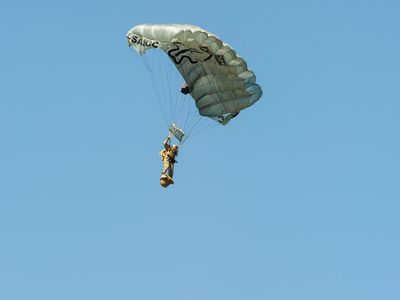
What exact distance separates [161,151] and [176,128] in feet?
5.03

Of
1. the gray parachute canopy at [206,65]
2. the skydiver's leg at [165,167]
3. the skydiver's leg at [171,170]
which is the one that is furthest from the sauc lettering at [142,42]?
the skydiver's leg at [171,170]

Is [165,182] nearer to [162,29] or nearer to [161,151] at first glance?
[161,151]

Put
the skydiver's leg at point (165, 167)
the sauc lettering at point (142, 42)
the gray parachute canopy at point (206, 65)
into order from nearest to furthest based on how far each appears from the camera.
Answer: the gray parachute canopy at point (206, 65), the sauc lettering at point (142, 42), the skydiver's leg at point (165, 167)

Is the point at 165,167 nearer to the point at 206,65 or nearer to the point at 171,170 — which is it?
the point at 171,170

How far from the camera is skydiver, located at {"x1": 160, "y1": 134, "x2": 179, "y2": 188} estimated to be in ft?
311

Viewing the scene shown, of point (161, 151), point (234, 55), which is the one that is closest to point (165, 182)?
point (161, 151)

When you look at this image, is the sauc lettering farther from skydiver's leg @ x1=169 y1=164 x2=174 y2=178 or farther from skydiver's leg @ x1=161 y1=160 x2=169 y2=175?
skydiver's leg @ x1=169 y1=164 x2=174 y2=178

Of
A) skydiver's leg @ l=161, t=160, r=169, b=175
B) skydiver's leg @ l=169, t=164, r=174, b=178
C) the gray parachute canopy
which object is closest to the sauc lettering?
the gray parachute canopy

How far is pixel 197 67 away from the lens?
95.8m

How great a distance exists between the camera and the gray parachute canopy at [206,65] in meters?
92.1

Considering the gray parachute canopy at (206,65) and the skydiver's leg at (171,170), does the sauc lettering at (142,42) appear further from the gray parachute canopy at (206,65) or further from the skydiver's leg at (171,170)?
the skydiver's leg at (171,170)

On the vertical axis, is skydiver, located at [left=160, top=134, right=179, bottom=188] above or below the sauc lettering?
below

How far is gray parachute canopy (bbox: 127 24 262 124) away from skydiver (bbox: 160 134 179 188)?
8.98ft

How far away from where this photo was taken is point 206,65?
95.1 metres
